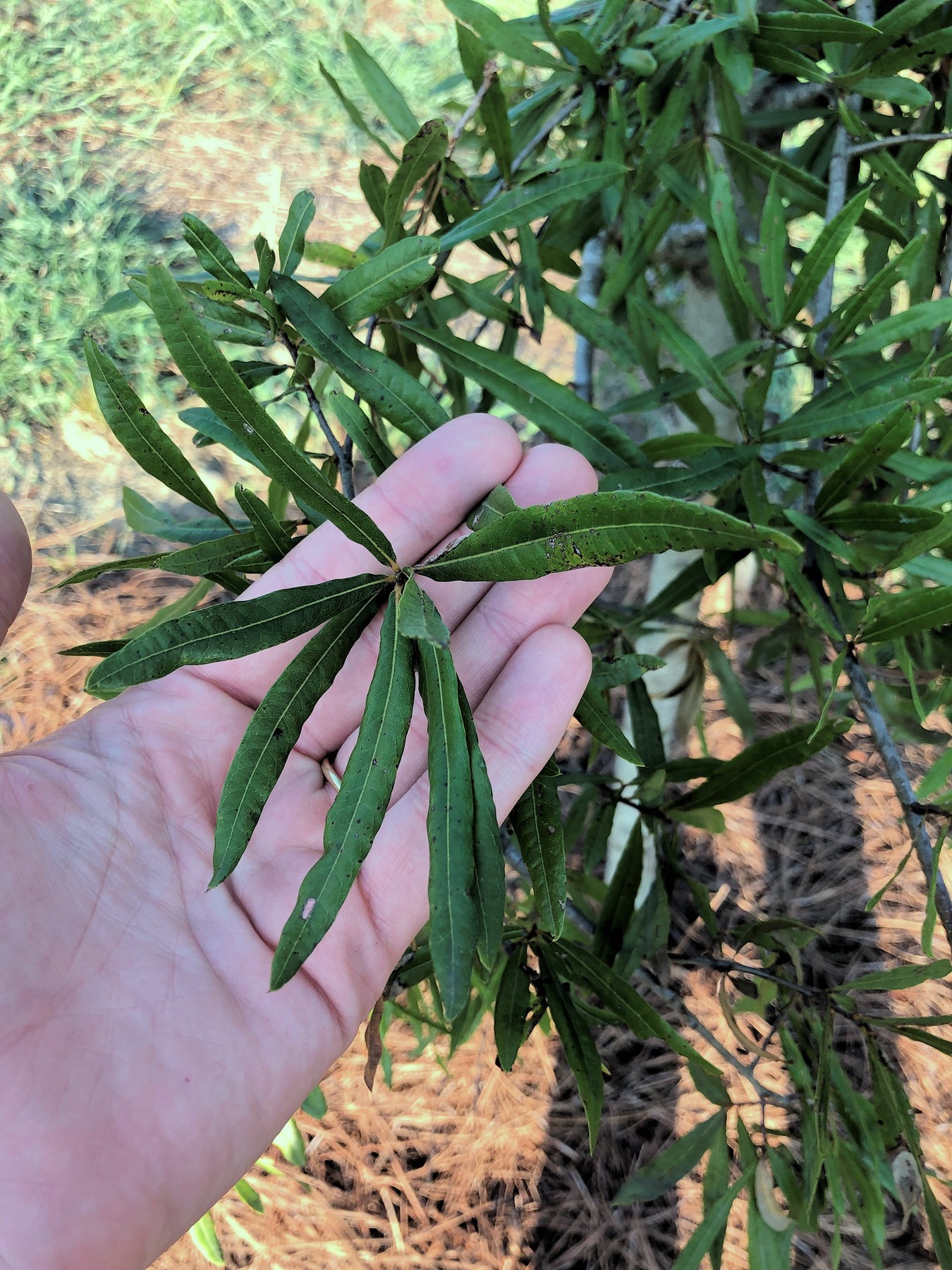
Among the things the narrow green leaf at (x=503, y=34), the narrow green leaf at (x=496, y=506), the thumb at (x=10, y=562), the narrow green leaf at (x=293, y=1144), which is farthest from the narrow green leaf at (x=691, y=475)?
the narrow green leaf at (x=293, y=1144)

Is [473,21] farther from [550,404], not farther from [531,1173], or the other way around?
[531,1173]

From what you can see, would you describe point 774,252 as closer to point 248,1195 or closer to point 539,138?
point 539,138

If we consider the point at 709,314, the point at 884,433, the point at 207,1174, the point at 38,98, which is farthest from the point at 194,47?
the point at 207,1174

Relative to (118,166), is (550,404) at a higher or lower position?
lower

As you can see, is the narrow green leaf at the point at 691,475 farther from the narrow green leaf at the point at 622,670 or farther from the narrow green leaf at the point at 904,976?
the narrow green leaf at the point at 904,976

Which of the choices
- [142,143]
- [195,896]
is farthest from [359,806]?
[142,143]

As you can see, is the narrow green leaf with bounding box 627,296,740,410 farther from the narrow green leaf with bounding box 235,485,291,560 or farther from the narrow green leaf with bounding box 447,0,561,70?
the narrow green leaf with bounding box 235,485,291,560
